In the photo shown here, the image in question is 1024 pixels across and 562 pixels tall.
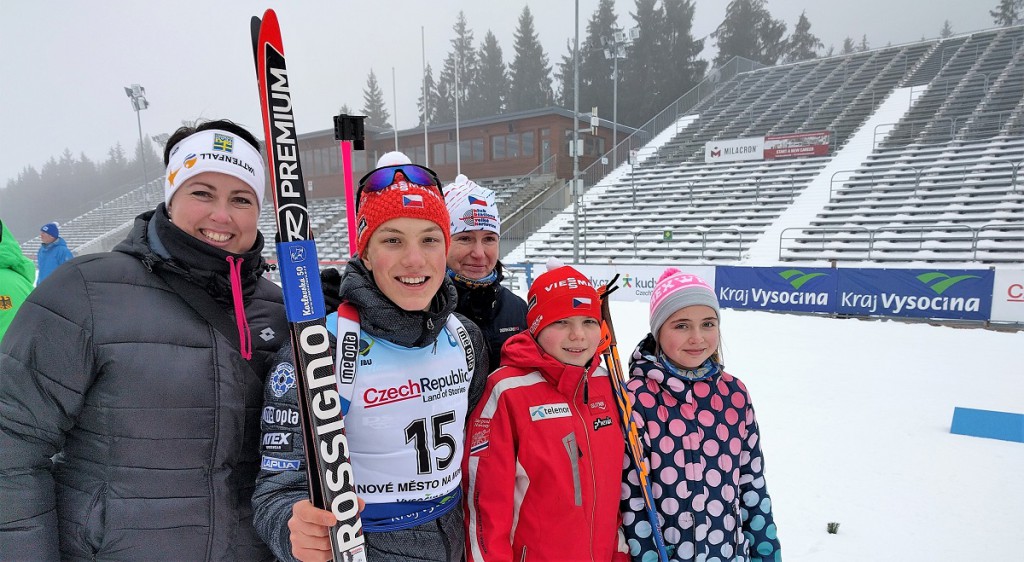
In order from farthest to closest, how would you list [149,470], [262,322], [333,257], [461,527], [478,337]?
[333,257] < [478,337] < [461,527] < [262,322] < [149,470]

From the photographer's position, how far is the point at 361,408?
1.59m

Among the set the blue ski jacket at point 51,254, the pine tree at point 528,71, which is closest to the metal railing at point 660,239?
the blue ski jacket at point 51,254

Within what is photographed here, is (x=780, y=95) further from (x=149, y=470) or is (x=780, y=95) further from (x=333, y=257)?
(x=149, y=470)

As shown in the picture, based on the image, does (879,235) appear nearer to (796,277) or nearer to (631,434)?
(796,277)

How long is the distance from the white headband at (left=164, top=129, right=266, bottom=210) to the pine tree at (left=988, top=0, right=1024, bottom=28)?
69.3 m

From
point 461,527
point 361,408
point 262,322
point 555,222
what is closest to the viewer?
point 361,408

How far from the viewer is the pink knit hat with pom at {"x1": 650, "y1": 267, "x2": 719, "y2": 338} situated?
239cm

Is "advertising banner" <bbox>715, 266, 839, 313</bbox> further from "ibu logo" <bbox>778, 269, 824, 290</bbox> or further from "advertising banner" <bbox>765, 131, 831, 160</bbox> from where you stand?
"advertising banner" <bbox>765, 131, 831, 160</bbox>

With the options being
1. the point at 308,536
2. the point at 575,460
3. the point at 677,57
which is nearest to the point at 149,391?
the point at 308,536

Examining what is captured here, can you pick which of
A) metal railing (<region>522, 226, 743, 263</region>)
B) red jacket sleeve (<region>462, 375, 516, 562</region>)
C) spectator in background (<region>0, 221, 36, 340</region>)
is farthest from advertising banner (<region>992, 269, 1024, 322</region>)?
spectator in background (<region>0, 221, 36, 340</region>)

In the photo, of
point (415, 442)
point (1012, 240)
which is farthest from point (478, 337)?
point (1012, 240)

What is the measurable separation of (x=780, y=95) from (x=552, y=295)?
35477 mm

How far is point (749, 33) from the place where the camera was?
51.0 meters

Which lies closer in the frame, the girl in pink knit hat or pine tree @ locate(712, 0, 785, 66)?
the girl in pink knit hat
